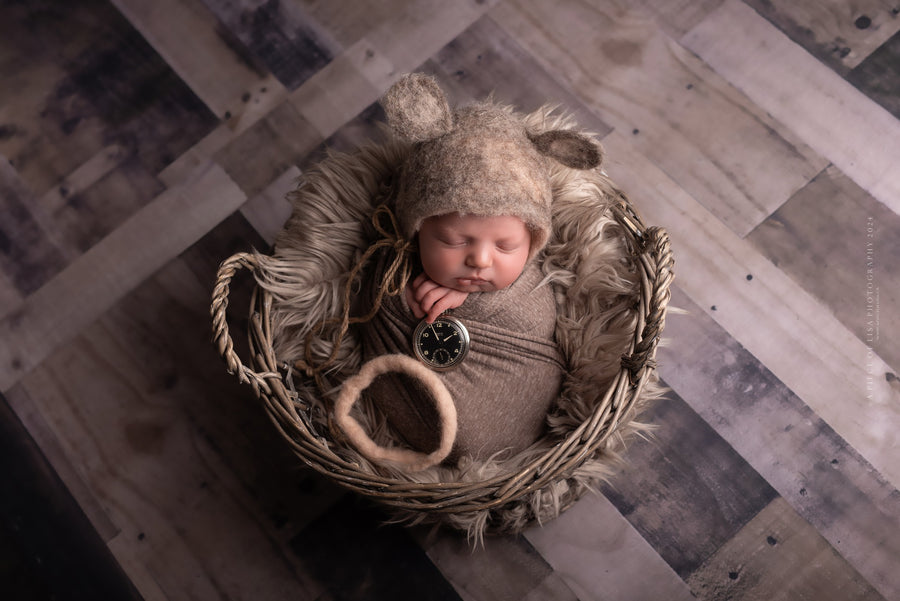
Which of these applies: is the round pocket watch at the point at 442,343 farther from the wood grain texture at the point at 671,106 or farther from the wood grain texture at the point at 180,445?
the wood grain texture at the point at 671,106

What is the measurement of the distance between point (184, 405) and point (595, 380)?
899 mm

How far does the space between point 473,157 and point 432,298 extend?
0.89 feet

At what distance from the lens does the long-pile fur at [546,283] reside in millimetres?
1254

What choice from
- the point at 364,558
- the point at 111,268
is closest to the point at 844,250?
the point at 364,558

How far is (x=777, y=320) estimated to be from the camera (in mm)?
1453

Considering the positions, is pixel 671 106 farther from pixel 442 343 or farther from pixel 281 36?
pixel 281 36

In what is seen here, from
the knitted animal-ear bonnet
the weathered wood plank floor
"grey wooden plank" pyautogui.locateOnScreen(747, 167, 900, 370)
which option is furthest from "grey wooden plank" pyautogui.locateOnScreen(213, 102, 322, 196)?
"grey wooden plank" pyautogui.locateOnScreen(747, 167, 900, 370)

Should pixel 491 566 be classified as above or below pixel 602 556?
above

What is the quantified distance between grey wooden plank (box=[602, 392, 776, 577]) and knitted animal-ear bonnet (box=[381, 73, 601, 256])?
1.79 feet

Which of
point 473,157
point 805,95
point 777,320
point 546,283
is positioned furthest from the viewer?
point 805,95

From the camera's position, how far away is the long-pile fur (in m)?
1.25

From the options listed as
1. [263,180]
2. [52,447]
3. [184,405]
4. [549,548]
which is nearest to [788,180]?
[549,548]

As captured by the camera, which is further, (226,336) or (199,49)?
(199,49)

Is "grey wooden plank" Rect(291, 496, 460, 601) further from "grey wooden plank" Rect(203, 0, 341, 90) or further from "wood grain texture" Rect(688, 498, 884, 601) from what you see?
"grey wooden plank" Rect(203, 0, 341, 90)
